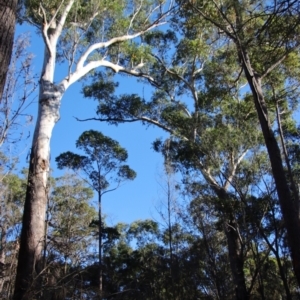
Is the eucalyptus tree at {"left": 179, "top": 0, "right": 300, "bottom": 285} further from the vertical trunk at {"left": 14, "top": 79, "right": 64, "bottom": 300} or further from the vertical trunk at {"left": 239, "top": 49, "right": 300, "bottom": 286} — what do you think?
the vertical trunk at {"left": 14, "top": 79, "right": 64, "bottom": 300}

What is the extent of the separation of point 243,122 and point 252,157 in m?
0.98

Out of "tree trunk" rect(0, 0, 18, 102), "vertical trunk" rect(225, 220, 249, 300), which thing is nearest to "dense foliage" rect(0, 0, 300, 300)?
"vertical trunk" rect(225, 220, 249, 300)

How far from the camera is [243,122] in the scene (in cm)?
1098

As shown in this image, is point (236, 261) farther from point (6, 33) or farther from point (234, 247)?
point (6, 33)

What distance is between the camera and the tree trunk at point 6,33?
1.82m

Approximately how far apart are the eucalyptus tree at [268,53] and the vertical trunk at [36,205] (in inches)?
114

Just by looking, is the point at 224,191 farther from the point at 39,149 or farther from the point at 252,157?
the point at 39,149

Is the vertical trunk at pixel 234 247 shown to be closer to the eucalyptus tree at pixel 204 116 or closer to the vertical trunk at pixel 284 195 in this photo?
the eucalyptus tree at pixel 204 116

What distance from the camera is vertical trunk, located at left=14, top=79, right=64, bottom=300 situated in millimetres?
4445

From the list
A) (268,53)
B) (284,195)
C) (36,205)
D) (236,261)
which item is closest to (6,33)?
(36,205)

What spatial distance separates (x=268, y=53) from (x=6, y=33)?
16.7 ft

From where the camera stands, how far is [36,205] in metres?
4.93

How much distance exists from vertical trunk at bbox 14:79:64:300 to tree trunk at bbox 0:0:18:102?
99.3 inches

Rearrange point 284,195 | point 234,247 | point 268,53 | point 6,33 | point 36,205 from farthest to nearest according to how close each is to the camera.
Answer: point 234,247 < point 268,53 < point 36,205 < point 284,195 < point 6,33
